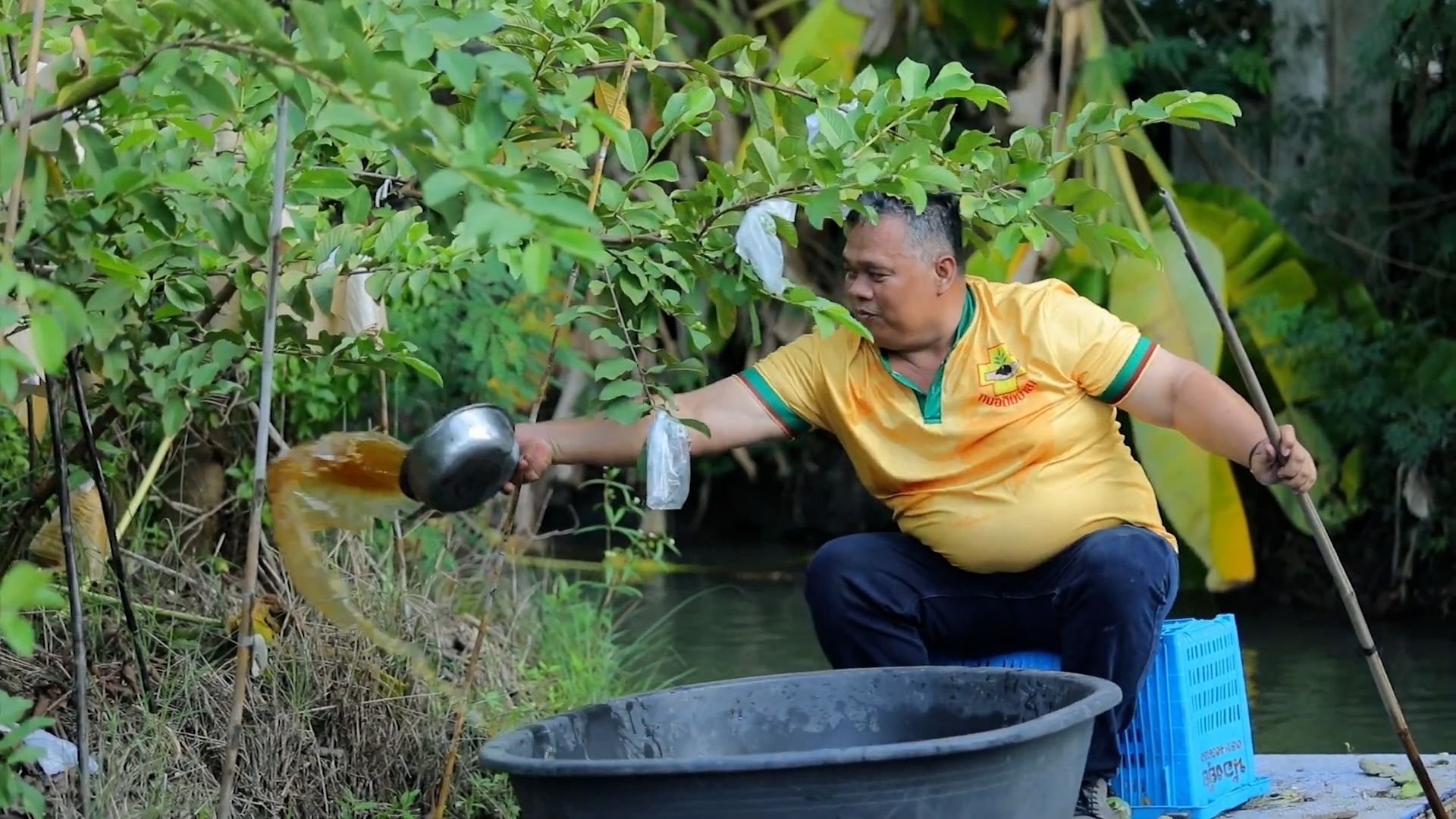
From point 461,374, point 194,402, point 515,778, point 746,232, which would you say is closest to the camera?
point 515,778

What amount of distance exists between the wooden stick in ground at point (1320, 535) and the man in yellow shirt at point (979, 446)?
47mm

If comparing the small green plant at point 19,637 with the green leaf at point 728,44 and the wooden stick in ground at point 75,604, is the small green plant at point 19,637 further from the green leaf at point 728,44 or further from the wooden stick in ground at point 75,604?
the green leaf at point 728,44

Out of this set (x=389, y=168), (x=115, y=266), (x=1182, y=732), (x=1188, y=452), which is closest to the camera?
(x=115, y=266)

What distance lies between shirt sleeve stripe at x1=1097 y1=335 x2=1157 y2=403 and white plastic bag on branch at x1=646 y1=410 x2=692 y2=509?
0.80m

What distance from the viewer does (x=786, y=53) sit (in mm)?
6238

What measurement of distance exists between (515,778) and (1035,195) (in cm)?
110

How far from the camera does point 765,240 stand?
8.09ft

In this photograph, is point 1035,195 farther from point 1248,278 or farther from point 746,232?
point 1248,278

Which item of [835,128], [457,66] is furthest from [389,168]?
[457,66]

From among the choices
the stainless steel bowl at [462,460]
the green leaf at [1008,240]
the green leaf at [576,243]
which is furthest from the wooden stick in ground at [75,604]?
the green leaf at [1008,240]

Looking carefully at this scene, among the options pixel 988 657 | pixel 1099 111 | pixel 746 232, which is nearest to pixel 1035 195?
pixel 1099 111

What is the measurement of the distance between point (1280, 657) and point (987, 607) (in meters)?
3.35

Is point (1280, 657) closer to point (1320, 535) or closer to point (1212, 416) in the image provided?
point (1320, 535)

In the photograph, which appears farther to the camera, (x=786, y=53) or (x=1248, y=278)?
(x=1248, y=278)
